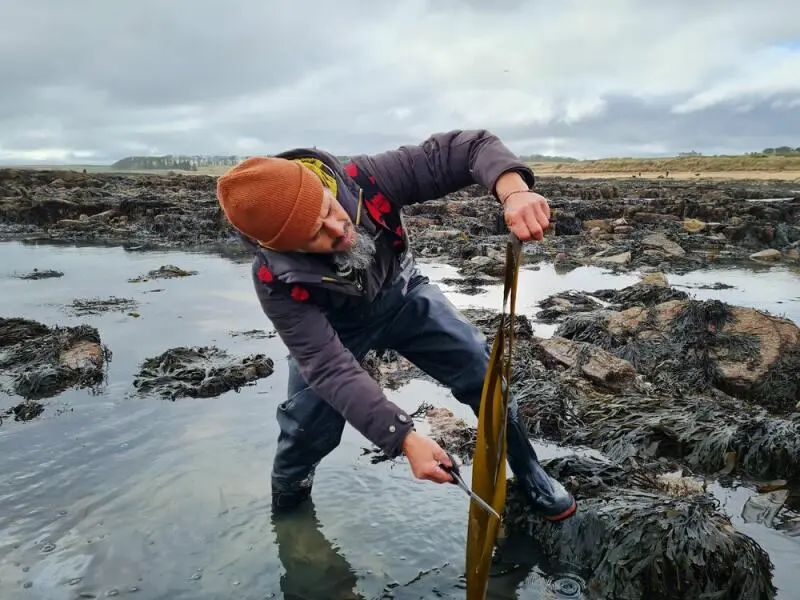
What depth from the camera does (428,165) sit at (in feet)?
9.67

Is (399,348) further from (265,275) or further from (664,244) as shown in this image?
(664,244)

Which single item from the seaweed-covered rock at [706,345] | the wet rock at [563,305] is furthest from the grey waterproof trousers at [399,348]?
the wet rock at [563,305]

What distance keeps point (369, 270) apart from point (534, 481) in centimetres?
132

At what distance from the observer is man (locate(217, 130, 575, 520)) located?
2342 mm

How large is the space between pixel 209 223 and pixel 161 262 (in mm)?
5509

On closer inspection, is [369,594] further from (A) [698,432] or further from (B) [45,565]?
(A) [698,432]

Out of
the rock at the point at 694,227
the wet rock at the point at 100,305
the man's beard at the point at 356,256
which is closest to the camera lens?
the man's beard at the point at 356,256

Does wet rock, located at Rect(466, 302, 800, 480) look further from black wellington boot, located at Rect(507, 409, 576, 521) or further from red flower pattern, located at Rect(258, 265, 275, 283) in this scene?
red flower pattern, located at Rect(258, 265, 275, 283)

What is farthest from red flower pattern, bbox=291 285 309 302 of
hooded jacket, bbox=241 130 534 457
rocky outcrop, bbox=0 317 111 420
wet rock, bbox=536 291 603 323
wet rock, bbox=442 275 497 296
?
wet rock, bbox=442 275 497 296

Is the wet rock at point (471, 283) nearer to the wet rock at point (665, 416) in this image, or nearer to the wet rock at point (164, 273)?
the wet rock at point (665, 416)

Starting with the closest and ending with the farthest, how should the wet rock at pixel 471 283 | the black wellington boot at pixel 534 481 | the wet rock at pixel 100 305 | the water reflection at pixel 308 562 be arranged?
the water reflection at pixel 308 562, the black wellington boot at pixel 534 481, the wet rock at pixel 100 305, the wet rock at pixel 471 283

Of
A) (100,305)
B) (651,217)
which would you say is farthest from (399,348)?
(651,217)

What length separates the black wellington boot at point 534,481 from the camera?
3.08 meters

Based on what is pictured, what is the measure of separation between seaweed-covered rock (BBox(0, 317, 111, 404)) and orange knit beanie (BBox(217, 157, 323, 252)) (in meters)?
3.19
